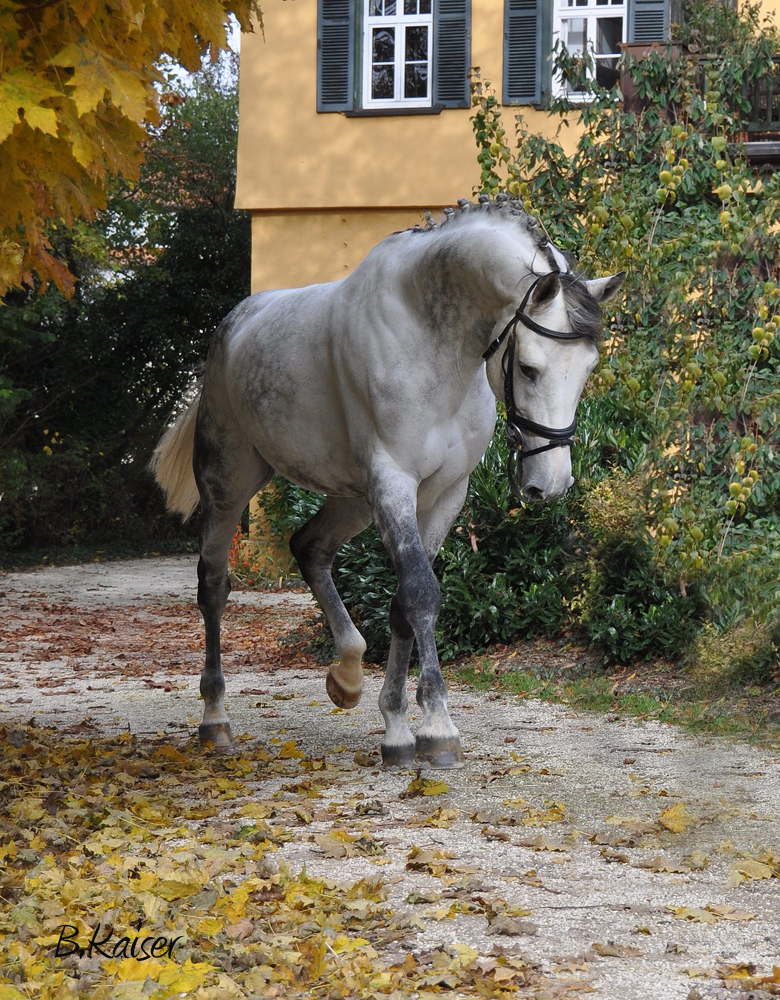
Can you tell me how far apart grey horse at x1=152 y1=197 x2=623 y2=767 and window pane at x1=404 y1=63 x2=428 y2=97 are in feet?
29.4

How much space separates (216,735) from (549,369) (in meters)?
2.32

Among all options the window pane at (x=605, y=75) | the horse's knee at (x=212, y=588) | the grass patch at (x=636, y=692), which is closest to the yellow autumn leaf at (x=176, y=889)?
the horse's knee at (x=212, y=588)

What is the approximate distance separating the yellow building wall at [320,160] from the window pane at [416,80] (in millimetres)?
351

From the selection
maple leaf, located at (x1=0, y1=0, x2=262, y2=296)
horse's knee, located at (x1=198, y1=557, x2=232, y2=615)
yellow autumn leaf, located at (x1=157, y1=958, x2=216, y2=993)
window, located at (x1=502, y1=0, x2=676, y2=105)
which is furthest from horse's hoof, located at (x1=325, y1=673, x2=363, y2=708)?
window, located at (x1=502, y1=0, x2=676, y2=105)

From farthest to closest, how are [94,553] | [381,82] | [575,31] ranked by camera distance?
[94,553] → [381,82] → [575,31]

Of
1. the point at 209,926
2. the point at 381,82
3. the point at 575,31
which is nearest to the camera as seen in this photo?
the point at 209,926

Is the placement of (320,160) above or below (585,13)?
below

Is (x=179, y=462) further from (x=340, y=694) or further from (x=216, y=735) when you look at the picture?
(x=340, y=694)

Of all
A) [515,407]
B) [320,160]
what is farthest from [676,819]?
[320,160]

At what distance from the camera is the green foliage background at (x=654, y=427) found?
721cm

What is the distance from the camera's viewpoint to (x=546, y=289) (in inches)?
168

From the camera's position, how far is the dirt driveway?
2.78 meters

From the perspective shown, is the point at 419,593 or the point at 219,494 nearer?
the point at 419,593

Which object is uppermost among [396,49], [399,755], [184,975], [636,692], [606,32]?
[606,32]
